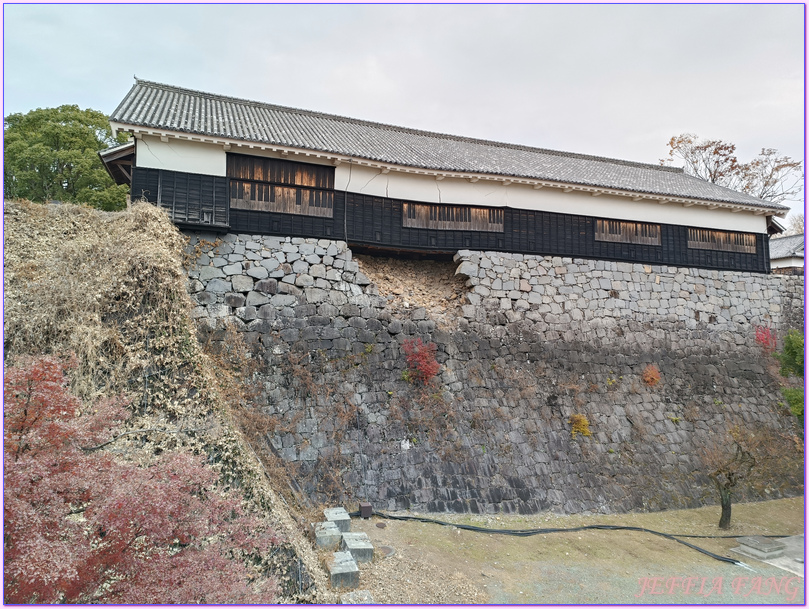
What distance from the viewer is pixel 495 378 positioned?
38.8 feet

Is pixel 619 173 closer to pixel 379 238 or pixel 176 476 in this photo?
pixel 379 238

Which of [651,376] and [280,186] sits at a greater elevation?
[280,186]

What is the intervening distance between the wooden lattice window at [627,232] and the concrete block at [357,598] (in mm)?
12033

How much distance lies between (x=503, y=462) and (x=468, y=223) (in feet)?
20.9

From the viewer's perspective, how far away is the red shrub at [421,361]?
11.0 metres

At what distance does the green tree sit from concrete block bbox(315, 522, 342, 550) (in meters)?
14.8

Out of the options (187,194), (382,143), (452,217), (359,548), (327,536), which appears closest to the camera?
(359,548)

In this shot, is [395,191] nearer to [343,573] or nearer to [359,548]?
[359,548]

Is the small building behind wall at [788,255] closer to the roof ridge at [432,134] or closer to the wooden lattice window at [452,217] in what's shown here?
the roof ridge at [432,134]

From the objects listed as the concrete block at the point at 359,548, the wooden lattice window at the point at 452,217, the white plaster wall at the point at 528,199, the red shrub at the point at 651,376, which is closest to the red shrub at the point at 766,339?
the white plaster wall at the point at 528,199

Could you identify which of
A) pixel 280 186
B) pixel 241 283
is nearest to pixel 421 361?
pixel 241 283

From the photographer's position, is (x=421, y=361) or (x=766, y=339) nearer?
(x=421, y=361)

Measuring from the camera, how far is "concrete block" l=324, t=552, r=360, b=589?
6073mm

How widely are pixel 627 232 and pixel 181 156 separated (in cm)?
1276
